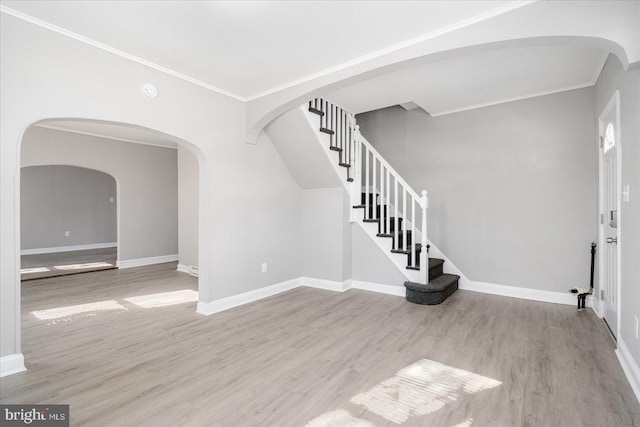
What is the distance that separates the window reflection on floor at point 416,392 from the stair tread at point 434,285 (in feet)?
5.03

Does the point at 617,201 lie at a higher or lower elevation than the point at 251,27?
lower

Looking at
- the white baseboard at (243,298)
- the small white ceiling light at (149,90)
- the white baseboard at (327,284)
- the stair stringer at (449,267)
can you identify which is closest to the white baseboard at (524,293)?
the stair stringer at (449,267)

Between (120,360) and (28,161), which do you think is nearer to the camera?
(120,360)

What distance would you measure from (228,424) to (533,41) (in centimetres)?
316

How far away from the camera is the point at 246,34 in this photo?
257 centimetres

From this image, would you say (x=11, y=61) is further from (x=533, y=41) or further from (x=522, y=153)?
(x=522, y=153)

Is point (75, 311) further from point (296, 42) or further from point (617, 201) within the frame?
point (617, 201)

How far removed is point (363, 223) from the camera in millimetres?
4754

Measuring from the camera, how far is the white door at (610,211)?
279 centimetres

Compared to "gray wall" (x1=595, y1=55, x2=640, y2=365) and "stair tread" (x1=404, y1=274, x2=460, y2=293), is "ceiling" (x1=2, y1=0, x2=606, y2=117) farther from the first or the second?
"stair tread" (x1=404, y1=274, x2=460, y2=293)

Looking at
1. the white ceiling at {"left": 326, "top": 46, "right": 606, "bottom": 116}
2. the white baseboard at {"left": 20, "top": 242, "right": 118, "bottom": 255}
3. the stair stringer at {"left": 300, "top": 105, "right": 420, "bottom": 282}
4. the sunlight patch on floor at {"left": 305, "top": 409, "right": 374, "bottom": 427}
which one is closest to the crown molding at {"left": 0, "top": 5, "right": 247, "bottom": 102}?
the stair stringer at {"left": 300, "top": 105, "right": 420, "bottom": 282}

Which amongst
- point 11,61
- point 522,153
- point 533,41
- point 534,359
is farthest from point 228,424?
point 522,153

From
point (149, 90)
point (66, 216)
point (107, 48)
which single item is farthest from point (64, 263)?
point (107, 48)

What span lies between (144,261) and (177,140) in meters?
4.32
